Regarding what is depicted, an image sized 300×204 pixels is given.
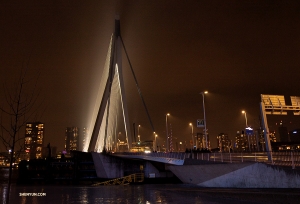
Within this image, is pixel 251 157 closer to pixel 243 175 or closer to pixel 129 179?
pixel 243 175

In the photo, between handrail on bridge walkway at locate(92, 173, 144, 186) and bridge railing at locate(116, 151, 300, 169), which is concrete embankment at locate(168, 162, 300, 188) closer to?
bridge railing at locate(116, 151, 300, 169)

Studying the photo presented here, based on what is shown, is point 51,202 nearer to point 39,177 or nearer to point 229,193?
point 229,193

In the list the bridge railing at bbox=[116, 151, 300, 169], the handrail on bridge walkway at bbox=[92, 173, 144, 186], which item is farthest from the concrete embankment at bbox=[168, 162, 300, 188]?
the handrail on bridge walkway at bbox=[92, 173, 144, 186]

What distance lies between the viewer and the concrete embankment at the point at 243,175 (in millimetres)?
14250

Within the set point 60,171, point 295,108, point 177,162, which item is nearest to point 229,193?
point 177,162

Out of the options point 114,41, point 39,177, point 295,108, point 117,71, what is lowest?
point 39,177

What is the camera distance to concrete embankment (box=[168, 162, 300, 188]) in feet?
46.8

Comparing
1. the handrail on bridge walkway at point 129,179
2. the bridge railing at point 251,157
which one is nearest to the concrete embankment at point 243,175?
the bridge railing at point 251,157

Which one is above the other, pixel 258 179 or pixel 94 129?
pixel 94 129

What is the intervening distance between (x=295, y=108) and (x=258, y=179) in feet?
46.9

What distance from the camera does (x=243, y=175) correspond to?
16.5 metres

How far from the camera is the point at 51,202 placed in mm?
16297

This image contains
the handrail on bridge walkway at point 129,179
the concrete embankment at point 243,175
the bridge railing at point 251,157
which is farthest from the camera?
the handrail on bridge walkway at point 129,179

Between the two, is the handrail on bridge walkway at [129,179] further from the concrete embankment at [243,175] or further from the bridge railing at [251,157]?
the concrete embankment at [243,175]
